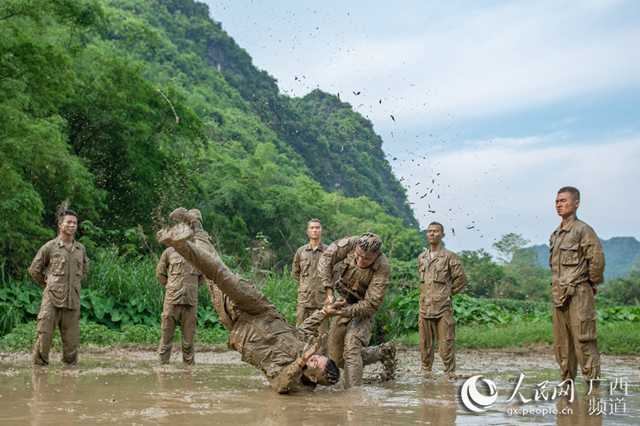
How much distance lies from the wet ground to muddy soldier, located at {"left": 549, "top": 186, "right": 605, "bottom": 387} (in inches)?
13.5

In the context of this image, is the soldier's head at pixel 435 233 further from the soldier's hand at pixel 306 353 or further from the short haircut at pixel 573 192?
the soldier's hand at pixel 306 353

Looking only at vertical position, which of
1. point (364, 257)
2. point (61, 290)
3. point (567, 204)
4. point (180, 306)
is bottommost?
point (180, 306)

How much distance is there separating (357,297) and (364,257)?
59 cm

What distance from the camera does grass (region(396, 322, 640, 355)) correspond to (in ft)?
36.8

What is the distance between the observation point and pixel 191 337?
29.4ft

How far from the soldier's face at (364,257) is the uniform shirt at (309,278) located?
1.87 metres

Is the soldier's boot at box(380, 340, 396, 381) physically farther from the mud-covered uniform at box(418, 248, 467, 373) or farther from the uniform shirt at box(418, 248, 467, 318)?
the uniform shirt at box(418, 248, 467, 318)

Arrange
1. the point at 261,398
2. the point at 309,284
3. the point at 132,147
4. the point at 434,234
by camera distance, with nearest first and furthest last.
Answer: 1. the point at 261,398
2. the point at 434,234
3. the point at 309,284
4. the point at 132,147

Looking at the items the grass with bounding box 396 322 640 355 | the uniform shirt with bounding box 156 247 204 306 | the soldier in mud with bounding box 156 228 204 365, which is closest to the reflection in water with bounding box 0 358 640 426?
the soldier in mud with bounding box 156 228 204 365

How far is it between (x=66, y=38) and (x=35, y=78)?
1258 cm

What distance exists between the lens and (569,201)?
22.7 ft

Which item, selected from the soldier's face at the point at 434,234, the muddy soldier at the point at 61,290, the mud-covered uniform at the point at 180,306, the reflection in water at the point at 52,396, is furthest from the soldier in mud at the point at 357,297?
the muddy soldier at the point at 61,290

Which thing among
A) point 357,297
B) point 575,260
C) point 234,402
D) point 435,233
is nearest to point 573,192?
point 575,260

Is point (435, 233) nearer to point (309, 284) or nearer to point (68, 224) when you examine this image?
point (309, 284)
